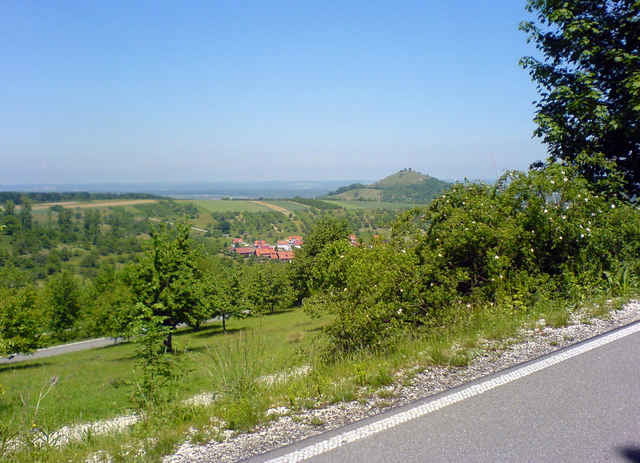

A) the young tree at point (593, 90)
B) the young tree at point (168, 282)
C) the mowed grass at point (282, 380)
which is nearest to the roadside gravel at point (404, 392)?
the mowed grass at point (282, 380)

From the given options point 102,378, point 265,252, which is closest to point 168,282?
point 102,378

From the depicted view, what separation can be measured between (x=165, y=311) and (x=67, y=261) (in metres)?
138

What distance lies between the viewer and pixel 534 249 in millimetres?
8406

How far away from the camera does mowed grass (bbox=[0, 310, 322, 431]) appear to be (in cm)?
521

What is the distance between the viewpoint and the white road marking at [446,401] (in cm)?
330

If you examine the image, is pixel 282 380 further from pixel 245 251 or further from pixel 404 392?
pixel 245 251

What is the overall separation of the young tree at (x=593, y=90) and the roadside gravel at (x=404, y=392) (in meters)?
6.37

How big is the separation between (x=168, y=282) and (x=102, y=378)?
19.9 feet

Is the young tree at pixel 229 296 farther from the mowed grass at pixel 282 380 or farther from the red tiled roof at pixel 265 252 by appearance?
the red tiled roof at pixel 265 252

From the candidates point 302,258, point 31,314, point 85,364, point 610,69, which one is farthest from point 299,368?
point 302,258

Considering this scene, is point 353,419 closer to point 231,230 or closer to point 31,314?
point 31,314

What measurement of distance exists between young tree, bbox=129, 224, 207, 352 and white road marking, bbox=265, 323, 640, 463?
21218 mm

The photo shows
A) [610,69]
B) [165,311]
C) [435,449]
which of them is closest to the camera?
[435,449]

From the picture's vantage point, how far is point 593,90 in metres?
11.1
